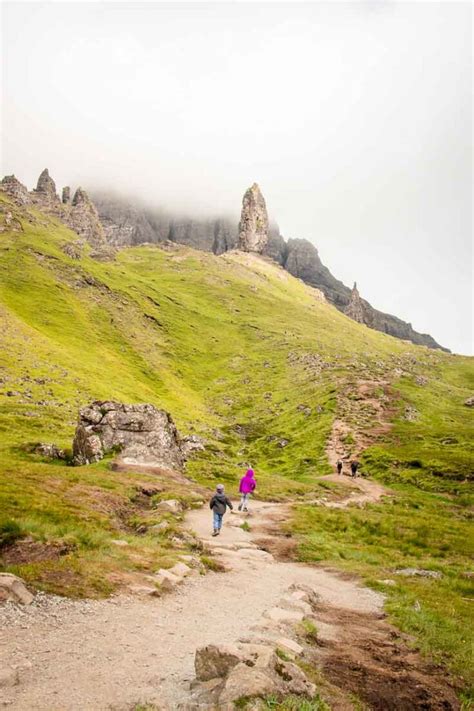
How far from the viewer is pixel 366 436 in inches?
2827

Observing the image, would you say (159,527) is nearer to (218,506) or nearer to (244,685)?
(218,506)

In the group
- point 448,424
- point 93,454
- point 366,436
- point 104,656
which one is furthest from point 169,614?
point 448,424

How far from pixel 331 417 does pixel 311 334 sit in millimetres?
93318

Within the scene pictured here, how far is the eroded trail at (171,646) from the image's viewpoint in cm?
897

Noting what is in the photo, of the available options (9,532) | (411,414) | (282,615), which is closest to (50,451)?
(9,532)

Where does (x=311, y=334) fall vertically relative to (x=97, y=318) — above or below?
above

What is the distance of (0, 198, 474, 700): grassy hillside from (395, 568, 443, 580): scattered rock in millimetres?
669

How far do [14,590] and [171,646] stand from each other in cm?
483

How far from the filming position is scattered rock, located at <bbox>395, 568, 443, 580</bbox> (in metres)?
23.1

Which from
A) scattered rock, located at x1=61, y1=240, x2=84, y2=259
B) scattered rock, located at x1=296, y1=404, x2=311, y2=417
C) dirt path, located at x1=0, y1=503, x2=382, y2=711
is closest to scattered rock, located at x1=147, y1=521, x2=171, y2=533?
dirt path, located at x1=0, y1=503, x2=382, y2=711

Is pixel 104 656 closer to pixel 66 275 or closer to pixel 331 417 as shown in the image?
pixel 331 417

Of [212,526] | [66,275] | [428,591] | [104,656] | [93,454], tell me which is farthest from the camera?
[66,275]

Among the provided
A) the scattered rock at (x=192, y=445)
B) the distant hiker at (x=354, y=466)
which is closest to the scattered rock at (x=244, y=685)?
the distant hiker at (x=354, y=466)

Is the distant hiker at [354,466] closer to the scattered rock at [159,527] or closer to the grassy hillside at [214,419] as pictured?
the grassy hillside at [214,419]
